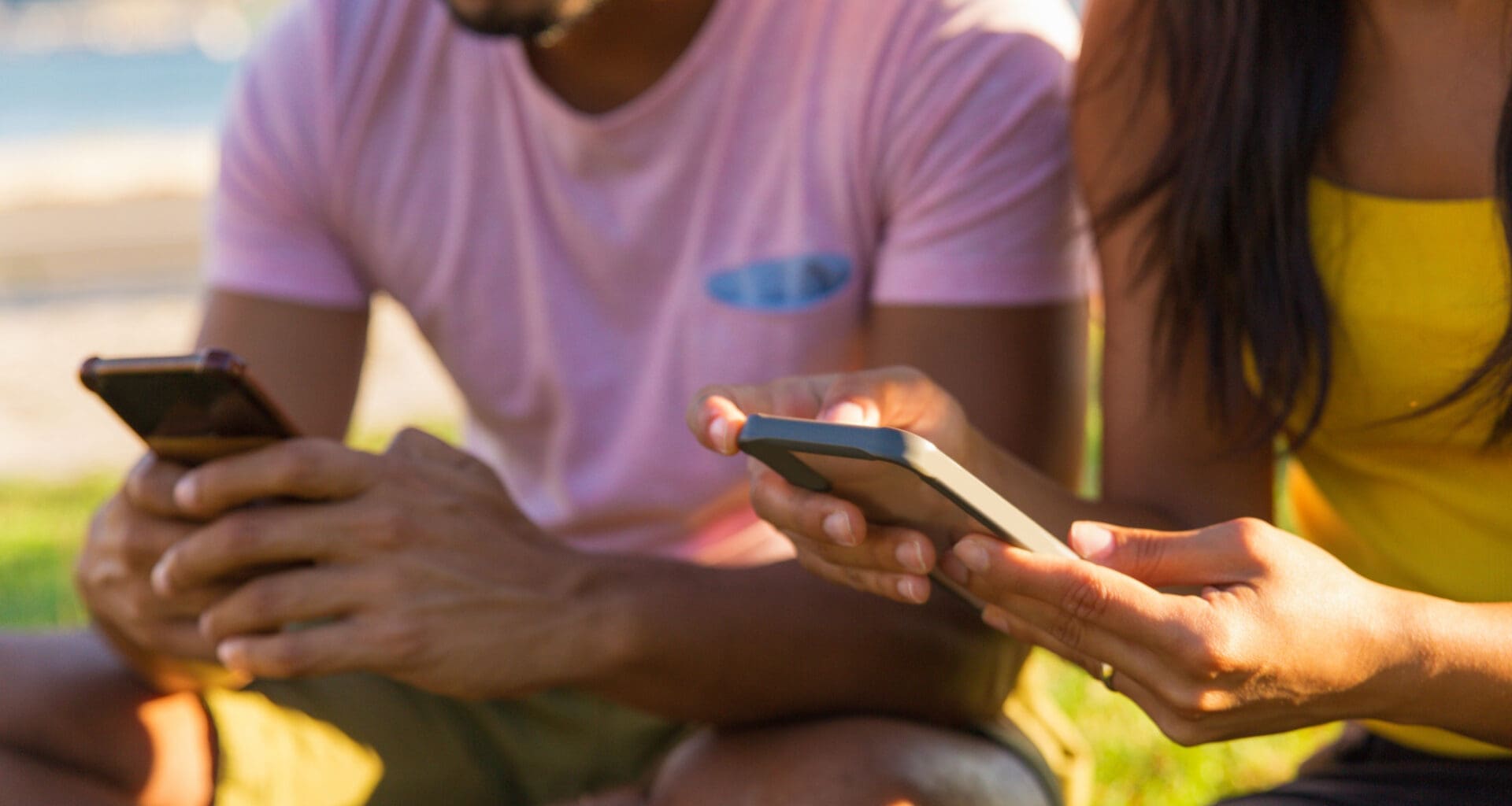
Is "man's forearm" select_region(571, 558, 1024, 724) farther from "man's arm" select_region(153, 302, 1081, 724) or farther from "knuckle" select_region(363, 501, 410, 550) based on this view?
"knuckle" select_region(363, 501, 410, 550)

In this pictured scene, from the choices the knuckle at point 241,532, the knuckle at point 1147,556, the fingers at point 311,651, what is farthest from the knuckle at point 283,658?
the knuckle at point 1147,556

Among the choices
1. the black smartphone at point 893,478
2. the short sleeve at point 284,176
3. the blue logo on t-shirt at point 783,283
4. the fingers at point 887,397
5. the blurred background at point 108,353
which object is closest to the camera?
the black smartphone at point 893,478

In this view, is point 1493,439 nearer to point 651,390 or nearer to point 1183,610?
point 1183,610

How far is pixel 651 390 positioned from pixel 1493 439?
1.06 meters

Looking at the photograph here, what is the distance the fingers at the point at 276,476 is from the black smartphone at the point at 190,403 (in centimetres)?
2

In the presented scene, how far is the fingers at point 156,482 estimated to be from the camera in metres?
1.71

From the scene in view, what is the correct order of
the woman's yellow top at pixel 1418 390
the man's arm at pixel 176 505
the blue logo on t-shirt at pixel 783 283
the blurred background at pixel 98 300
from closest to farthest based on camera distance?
the woman's yellow top at pixel 1418 390
the man's arm at pixel 176 505
the blue logo on t-shirt at pixel 783 283
the blurred background at pixel 98 300

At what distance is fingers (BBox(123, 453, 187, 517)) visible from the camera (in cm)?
171

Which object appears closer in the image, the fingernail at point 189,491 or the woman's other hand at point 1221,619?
the woman's other hand at point 1221,619

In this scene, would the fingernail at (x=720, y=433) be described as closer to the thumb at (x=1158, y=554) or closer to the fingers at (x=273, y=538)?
the thumb at (x=1158, y=554)

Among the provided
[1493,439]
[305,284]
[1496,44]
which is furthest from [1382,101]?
[305,284]

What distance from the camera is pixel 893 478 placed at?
1328 millimetres

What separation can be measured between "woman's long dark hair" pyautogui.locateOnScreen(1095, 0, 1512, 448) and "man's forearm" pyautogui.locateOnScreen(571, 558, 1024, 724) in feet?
1.46

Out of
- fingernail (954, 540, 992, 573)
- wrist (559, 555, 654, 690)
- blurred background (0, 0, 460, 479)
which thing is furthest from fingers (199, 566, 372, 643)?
blurred background (0, 0, 460, 479)
